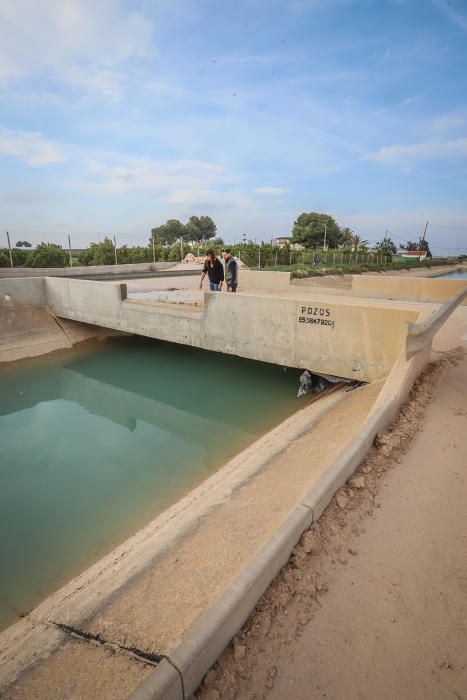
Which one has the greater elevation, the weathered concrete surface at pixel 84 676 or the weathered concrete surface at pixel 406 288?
the weathered concrete surface at pixel 406 288

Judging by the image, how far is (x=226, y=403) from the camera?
31.6 ft

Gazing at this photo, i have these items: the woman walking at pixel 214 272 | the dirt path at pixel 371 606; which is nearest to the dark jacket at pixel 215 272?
the woman walking at pixel 214 272

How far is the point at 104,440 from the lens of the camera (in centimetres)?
812

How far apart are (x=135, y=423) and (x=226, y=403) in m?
2.31

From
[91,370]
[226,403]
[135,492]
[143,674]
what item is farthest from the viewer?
[91,370]

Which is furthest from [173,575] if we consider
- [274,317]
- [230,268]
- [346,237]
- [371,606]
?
[346,237]

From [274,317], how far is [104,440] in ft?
15.4

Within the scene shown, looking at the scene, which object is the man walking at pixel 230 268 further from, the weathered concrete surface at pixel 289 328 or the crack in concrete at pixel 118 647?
the crack in concrete at pixel 118 647

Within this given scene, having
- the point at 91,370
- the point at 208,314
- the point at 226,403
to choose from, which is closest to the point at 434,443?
the point at 226,403

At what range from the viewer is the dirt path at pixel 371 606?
6.45ft

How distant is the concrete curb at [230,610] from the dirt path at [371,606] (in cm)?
9

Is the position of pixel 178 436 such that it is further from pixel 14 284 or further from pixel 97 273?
pixel 97 273

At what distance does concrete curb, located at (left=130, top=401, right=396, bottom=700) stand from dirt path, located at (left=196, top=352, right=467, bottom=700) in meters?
0.09

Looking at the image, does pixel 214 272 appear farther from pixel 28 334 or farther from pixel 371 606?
pixel 371 606
